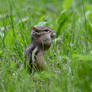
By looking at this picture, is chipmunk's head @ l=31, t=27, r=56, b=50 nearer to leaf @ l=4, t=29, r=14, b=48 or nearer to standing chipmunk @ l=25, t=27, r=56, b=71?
standing chipmunk @ l=25, t=27, r=56, b=71

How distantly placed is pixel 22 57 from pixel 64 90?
1.68 metres

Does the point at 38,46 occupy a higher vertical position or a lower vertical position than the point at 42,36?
lower

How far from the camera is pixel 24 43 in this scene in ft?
15.9

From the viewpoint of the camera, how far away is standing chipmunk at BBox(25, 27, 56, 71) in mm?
4297

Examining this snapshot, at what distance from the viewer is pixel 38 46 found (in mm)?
4500

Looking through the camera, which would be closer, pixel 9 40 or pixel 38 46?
pixel 38 46

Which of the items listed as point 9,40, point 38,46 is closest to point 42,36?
point 38,46

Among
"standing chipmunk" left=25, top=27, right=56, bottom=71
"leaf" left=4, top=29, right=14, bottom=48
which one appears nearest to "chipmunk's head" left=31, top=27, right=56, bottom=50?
"standing chipmunk" left=25, top=27, right=56, bottom=71

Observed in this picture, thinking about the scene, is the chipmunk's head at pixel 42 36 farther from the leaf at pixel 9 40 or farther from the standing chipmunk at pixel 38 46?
the leaf at pixel 9 40

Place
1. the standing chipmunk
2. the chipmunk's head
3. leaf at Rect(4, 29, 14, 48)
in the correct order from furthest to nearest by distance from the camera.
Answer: leaf at Rect(4, 29, 14, 48) < the chipmunk's head < the standing chipmunk

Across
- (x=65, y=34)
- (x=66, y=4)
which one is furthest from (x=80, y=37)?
(x=66, y=4)

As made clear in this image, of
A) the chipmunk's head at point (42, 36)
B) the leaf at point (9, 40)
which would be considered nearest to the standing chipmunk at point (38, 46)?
the chipmunk's head at point (42, 36)

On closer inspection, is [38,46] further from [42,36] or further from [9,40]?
[9,40]

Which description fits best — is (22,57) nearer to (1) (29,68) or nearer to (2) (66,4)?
(1) (29,68)
